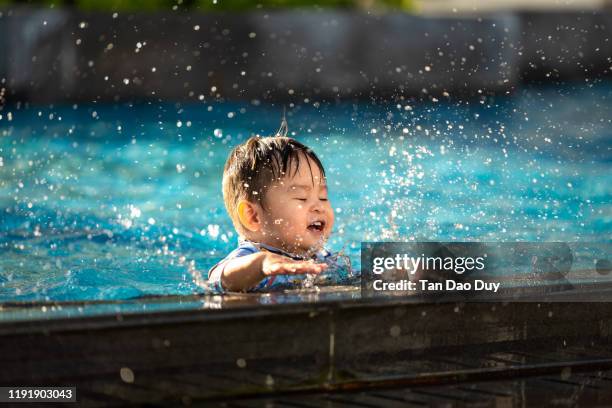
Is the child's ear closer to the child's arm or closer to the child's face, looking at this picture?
the child's face

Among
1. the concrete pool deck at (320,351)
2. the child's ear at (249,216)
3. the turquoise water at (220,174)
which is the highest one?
the turquoise water at (220,174)

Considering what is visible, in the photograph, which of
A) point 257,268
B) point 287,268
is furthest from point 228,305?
point 257,268

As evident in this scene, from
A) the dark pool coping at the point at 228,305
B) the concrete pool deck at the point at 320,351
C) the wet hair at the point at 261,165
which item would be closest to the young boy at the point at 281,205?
the wet hair at the point at 261,165

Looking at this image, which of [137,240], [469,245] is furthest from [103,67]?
[469,245]

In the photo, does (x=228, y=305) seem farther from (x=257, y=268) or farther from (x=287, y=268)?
(x=257, y=268)

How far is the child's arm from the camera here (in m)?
3.45

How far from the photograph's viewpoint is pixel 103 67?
10.3 metres

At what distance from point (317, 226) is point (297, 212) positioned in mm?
106

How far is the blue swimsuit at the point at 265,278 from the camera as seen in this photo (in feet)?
12.3

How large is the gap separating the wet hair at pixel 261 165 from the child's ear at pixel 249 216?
0.02m

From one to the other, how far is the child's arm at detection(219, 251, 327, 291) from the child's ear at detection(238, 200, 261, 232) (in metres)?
0.24

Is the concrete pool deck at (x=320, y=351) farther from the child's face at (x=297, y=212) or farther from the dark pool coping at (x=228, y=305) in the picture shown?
the child's face at (x=297, y=212)

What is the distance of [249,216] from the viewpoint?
13.6 ft

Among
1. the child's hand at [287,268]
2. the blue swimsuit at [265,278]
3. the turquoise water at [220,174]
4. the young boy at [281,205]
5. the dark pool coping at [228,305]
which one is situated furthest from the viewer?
the turquoise water at [220,174]
